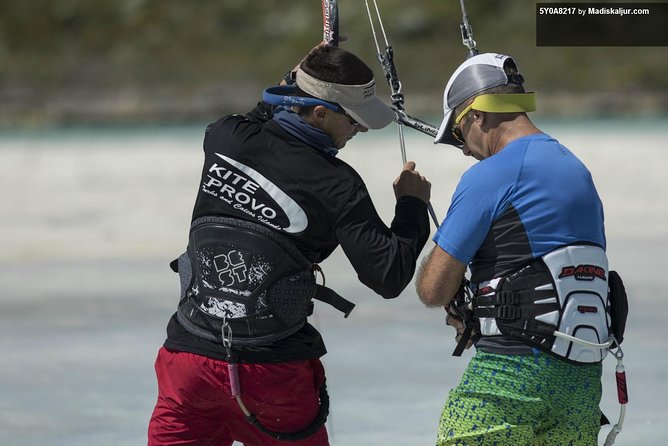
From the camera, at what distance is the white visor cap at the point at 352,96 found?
323cm

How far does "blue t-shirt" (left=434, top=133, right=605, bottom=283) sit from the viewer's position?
2.98 meters

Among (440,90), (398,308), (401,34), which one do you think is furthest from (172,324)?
(401,34)

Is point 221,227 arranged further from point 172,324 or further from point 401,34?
point 401,34

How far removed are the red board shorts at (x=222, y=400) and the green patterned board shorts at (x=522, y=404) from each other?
1.34 feet

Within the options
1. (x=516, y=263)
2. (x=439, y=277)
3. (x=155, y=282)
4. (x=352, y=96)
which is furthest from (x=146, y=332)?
(x=516, y=263)

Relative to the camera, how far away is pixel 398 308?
768 cm

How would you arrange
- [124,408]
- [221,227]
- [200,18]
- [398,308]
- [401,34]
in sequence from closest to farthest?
[221,227] → [124,408] → [398,308] → [401,34] → [200,18]

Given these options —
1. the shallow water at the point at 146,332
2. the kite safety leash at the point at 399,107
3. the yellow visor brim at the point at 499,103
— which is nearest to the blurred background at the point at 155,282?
the shallow water at the point at 146,332

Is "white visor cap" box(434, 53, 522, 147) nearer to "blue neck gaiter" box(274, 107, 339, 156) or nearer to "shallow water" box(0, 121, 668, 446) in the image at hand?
"blue neck gaiter" box(274, 107, 339, 156)

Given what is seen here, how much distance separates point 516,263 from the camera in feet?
9.95

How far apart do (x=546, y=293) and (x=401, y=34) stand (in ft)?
193

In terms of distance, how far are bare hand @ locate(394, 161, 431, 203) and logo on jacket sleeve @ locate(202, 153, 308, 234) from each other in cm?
31

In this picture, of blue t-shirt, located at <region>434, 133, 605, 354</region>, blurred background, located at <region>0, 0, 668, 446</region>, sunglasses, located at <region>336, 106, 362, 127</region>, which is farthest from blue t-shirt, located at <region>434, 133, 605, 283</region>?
blurred background, located at <region>0, 0, 668, 446</region>

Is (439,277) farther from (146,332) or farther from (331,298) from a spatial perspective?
(146,332)
